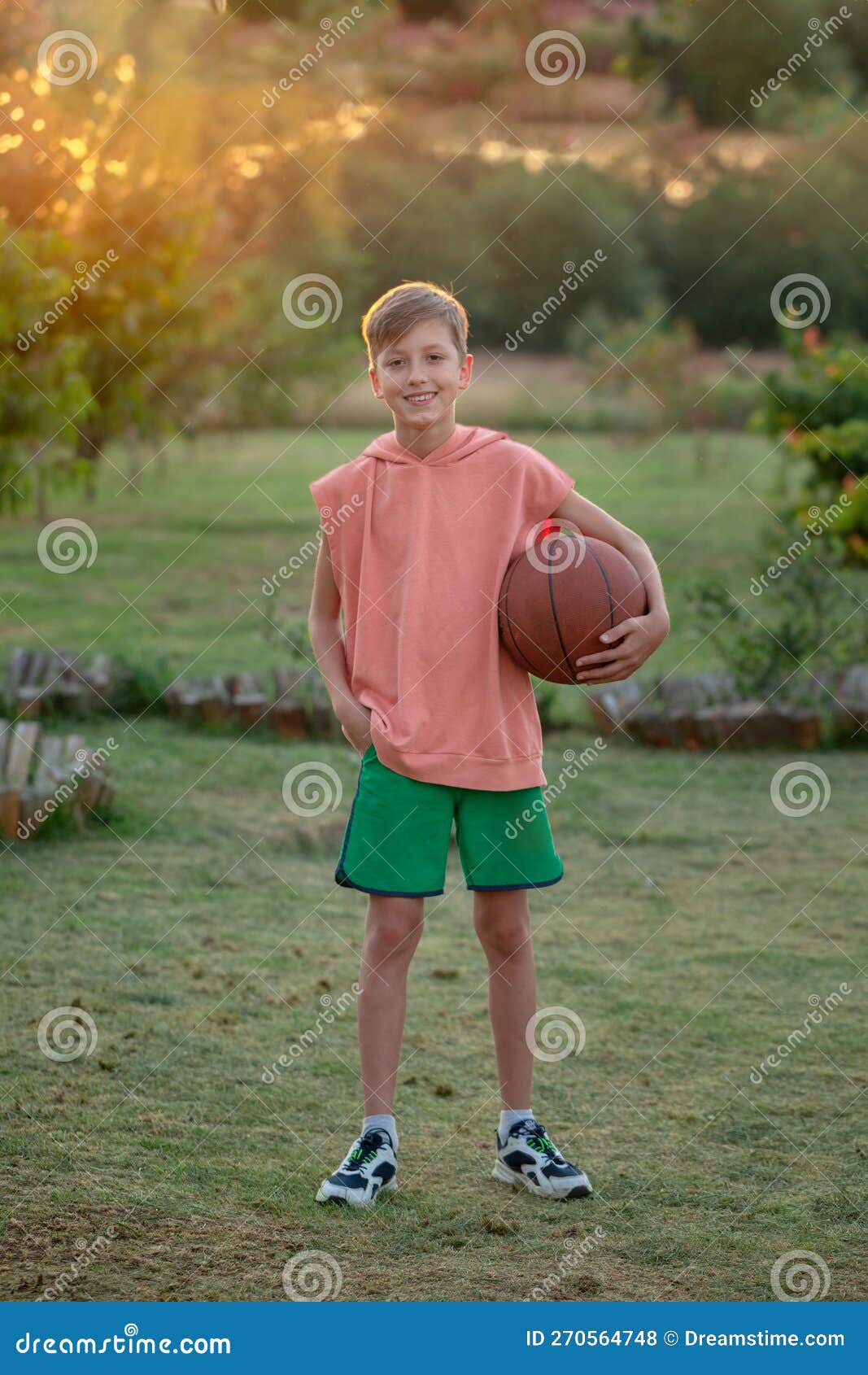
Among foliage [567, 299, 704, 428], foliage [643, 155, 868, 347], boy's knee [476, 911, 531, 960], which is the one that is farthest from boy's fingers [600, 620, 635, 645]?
foliage [643, 155, 868, 347]

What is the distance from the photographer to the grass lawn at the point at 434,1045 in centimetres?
280

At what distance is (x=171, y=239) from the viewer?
899 centimetres

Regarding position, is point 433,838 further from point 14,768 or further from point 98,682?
point 98,682

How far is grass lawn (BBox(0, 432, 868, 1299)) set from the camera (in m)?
2.80

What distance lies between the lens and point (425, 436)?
3.03 m

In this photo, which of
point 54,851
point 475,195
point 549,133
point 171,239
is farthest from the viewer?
point 475,195

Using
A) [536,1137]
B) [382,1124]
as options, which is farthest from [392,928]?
[536,1137]

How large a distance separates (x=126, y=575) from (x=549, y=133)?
Answer: 1403cm

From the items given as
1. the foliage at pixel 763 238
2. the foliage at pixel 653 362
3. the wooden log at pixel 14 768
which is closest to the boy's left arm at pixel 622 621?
the wooden log at pixel 14 768

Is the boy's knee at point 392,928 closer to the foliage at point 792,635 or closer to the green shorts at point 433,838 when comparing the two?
the green shorts at point 433,838

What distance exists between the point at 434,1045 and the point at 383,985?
0.99 metres

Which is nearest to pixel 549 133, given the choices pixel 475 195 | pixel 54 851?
pixel 475 195

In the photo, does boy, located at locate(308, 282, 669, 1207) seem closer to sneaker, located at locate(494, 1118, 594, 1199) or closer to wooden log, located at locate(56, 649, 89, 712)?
sneaker, located at locate(494, 1118, 594, 1199)

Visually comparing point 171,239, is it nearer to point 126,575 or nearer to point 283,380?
point 126,575
